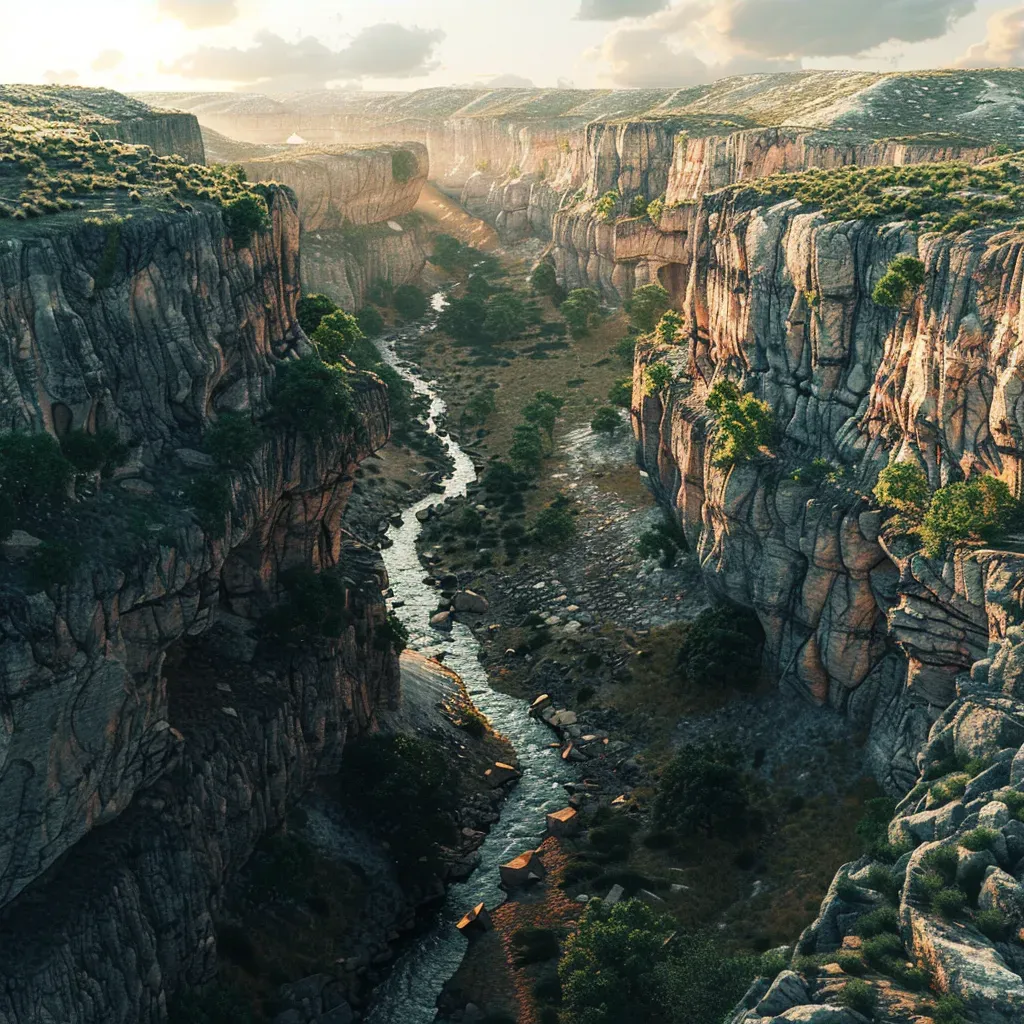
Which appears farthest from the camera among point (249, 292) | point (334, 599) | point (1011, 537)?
point (334, 599)

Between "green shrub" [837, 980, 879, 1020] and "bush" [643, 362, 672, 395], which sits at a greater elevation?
"bush" [643, 362, 672, 395]

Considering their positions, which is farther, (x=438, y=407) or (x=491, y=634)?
(x=438, y=407)

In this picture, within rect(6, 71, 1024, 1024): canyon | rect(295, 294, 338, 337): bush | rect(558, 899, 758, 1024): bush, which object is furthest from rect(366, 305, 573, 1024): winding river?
rect(295, 294, 338, 337): bush

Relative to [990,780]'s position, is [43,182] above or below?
above

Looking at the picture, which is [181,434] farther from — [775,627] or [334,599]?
[775,627]

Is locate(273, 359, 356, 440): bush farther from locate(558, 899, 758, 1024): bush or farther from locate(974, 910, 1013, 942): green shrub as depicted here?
locate(974, 910, 1013, 942): green shrub

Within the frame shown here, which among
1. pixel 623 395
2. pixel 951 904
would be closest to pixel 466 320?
pixel 623 395

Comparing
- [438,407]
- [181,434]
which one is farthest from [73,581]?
[438,407]
